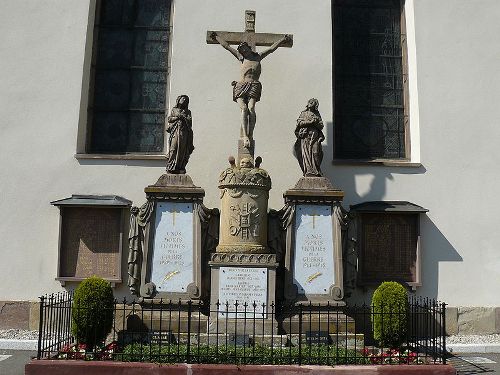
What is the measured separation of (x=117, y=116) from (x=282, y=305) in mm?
5599

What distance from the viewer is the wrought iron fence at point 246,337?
8.02 m

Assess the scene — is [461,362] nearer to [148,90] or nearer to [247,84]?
[247,84]

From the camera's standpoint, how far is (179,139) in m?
10.9

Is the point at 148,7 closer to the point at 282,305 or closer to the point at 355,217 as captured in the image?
the point at 355,217

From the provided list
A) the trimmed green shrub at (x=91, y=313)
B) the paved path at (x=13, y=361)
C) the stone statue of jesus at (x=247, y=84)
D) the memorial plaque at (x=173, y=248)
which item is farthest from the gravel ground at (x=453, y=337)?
the stone statue of jesus at (x=247, y=84)

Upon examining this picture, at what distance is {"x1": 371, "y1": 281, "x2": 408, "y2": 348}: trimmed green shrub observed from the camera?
9188mm

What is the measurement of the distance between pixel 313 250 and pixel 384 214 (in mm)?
2230

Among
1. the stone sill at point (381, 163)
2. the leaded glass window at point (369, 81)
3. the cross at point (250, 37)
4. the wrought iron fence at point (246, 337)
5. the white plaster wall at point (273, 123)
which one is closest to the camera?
the wrought iron fence at point (246, 337)

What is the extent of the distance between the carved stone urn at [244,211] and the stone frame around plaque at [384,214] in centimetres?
245

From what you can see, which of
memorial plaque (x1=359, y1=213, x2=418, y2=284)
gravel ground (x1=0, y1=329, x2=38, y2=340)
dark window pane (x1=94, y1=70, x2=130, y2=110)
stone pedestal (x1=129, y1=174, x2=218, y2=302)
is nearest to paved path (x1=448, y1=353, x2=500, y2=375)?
memorial plaque (x1=359, y1=213, x2=418, y2=284)

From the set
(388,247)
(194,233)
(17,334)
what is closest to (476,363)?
(388,247)

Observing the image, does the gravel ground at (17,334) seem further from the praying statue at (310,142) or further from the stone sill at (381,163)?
the stone sill at (381,163)

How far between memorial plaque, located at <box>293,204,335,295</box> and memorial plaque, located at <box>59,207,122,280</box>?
3591mm

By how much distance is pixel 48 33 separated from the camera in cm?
1273
